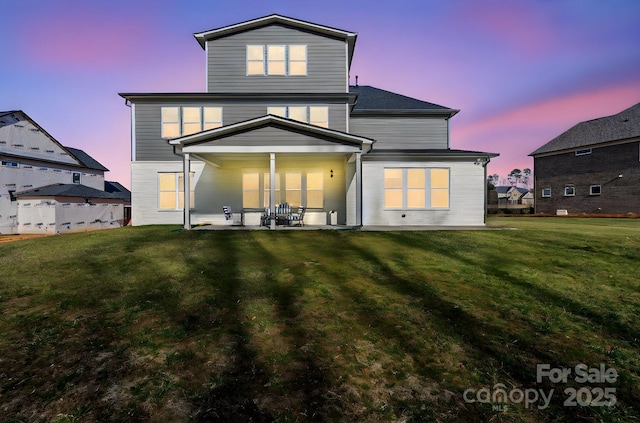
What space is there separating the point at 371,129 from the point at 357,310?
15.5 metres

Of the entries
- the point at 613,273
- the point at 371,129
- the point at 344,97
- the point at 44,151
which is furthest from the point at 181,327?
the point at 44,151

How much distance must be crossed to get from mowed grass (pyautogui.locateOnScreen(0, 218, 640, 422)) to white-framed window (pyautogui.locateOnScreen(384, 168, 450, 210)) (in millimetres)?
6941

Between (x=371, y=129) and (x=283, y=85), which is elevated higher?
(x=283, y=85)

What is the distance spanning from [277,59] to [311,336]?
670 inches

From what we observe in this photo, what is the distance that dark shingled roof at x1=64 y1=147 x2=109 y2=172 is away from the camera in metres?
34.0

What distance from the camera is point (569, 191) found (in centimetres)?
3086

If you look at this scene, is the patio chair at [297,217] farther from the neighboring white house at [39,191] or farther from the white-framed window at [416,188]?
the neighboring white house at [39,191]

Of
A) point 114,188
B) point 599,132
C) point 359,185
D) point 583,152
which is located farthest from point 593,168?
point 114,188

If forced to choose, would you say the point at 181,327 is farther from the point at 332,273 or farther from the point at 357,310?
the point at 332,273

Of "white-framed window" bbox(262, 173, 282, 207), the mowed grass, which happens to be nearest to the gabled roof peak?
"white-framed window" bbox(262, 173, 282, 207)

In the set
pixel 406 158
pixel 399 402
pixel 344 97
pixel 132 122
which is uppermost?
pixel 344 97

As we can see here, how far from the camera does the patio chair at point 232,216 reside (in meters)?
14.9

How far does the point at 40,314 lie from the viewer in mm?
4621

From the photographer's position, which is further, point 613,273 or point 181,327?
point 613,273
